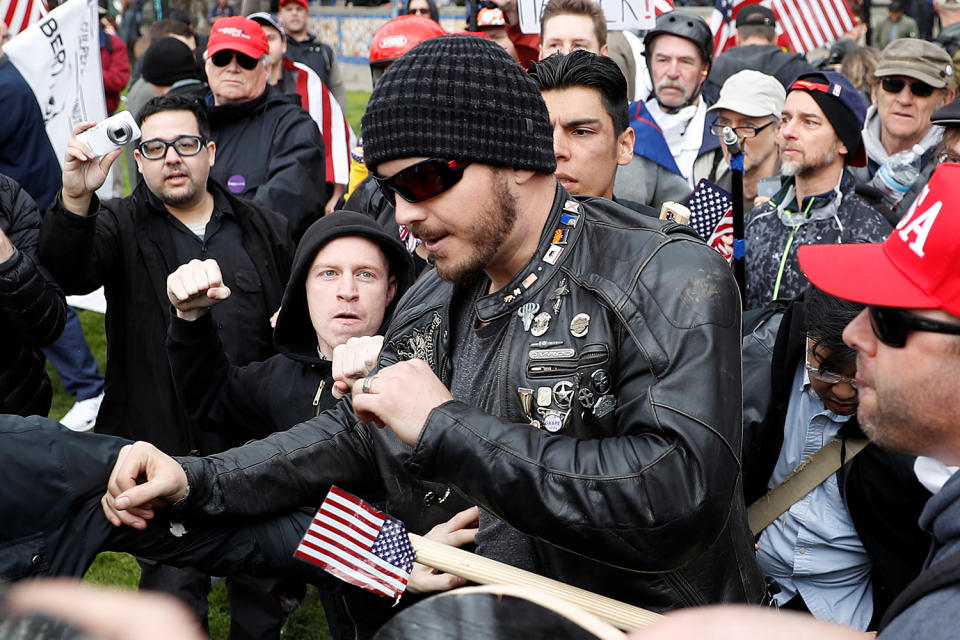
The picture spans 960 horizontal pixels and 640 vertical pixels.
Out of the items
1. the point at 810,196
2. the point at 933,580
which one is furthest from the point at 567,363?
the point at 810,196

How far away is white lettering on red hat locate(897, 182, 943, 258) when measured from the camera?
1.98m

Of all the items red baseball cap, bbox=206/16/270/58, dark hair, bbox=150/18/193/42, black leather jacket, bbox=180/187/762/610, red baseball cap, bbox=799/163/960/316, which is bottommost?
dark hair, bbox=150/18/193/42

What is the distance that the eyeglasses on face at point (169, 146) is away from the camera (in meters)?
5.32

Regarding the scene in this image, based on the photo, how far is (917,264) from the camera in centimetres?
198

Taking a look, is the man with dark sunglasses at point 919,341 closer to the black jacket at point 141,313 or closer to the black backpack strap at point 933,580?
the black backpack strap at point 933,580

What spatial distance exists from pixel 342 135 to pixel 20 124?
2.49m

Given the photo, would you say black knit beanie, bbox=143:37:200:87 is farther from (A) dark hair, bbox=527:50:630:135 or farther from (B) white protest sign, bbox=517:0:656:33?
(A) dark hair, bbox=527:50:630:135

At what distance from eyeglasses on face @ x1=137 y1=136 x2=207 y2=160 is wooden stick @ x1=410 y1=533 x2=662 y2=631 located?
11.2 feet

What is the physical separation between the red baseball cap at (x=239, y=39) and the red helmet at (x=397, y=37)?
85 centimetres

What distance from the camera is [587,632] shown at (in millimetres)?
1678

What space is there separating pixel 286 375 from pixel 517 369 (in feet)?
6.80

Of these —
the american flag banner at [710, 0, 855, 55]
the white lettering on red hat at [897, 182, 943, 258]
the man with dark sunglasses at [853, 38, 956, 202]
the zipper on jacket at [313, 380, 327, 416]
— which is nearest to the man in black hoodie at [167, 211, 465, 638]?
the zipper on jacket at [313, 380, 327, 416]

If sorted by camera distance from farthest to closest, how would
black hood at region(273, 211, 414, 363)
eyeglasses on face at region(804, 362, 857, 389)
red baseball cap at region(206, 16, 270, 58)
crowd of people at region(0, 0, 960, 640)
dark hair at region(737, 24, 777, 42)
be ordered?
dark hair at region(737, 24, 777, 42)
red baseball cap at region(206, 16, 270, 58)
black hood at region(273, 211, 414, 363)
eyeglasses on face at region(804, 362, 857, 389)
crowd of people at region(0, 0, 960, 640)

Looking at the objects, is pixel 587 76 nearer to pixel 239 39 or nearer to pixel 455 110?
pixel 455 110
